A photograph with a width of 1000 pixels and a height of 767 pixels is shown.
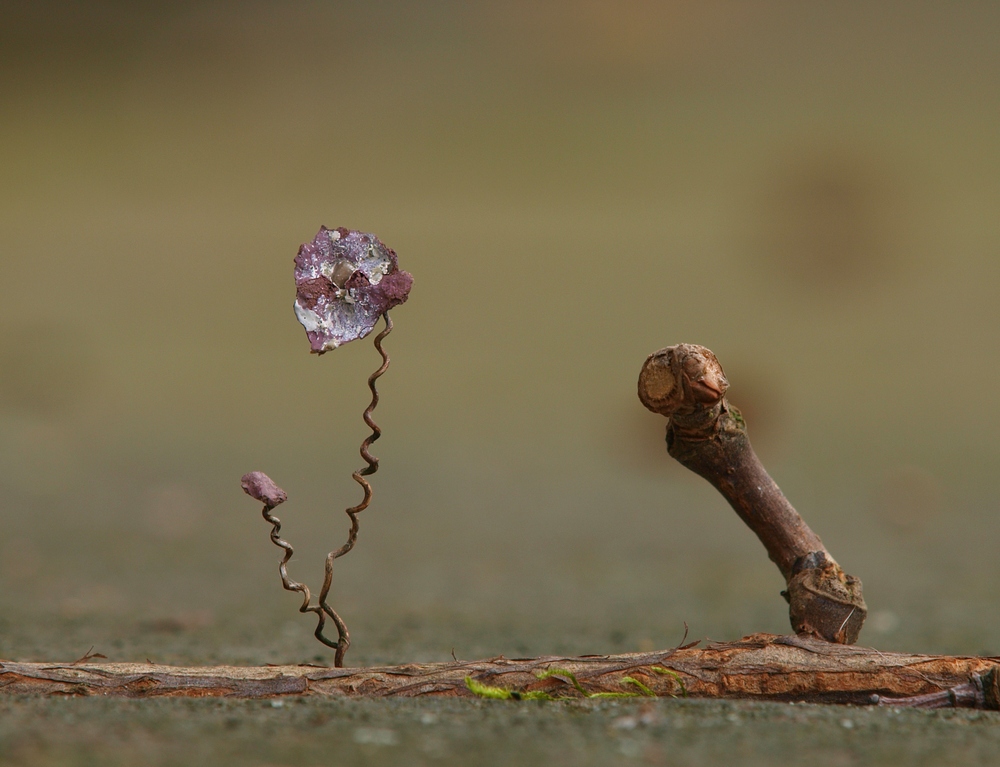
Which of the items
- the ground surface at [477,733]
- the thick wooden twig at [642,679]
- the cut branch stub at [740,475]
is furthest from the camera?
the cut branch stub at [740,475]

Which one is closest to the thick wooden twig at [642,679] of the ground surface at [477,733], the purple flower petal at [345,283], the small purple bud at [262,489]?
the ground surface at [477,733]

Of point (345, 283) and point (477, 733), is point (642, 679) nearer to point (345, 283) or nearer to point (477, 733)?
point (477, 733)

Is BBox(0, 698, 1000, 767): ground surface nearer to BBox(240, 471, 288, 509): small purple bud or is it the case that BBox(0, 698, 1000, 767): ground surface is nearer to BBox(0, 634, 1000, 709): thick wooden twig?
BBox(0, 634, 1000, 709): thick wooden twig

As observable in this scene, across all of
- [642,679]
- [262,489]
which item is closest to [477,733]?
[642,679]

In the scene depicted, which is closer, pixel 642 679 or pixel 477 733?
pixel 477 733

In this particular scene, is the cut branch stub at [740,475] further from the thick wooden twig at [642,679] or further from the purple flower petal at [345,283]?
the purple flower petal at [345,283]

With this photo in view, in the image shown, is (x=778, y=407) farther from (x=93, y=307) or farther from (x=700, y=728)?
(x=700, y=728)
